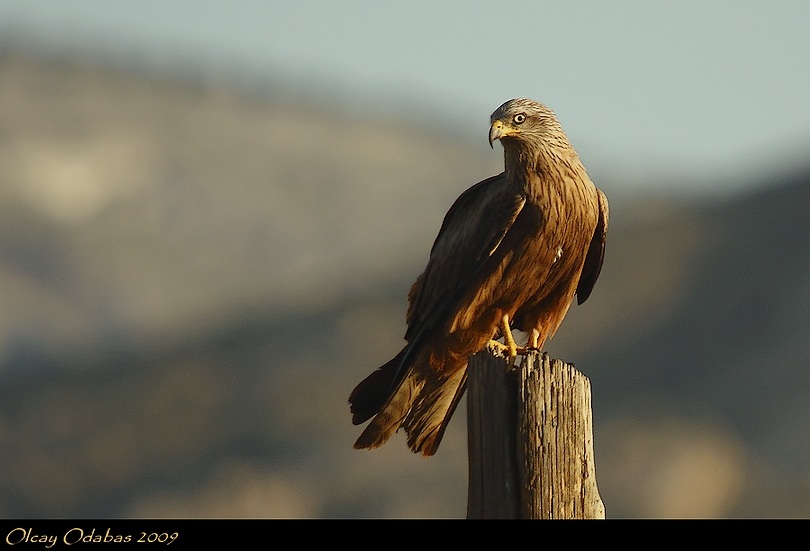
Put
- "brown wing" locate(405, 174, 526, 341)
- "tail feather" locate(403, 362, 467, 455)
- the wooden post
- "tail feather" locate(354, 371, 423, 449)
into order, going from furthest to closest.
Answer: "brown wing" locate(405, 174, 526, 341), "tail feather" locate(403, 362, 467, 455), "tail feather" locate(354, 371, 423, 449), the wooden post

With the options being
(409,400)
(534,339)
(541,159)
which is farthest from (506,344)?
(541,159)

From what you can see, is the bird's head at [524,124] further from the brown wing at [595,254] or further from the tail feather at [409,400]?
the tail feather at [409,400]

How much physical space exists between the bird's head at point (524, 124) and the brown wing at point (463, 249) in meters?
0.32

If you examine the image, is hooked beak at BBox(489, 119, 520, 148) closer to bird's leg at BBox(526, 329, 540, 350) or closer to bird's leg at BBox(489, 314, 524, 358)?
bird's leg at BBox(489, 314, 524, 358)

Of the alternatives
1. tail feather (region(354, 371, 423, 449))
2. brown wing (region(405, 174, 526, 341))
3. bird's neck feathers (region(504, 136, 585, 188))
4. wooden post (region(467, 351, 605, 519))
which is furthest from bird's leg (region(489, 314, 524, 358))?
wooden post (region(467, 351, 605, 519))

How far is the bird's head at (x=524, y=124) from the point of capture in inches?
387

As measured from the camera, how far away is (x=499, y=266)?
9.52m

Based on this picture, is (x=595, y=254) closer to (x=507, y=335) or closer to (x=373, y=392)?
(x=507, y=335)

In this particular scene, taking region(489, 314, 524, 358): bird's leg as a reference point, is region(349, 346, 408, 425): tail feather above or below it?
below

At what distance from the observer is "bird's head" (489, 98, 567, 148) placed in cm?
983

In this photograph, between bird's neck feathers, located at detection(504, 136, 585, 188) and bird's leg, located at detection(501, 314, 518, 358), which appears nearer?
bird's leg, located at detection(501, 314, 518, 358)

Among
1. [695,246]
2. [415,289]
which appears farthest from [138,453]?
[415,289]

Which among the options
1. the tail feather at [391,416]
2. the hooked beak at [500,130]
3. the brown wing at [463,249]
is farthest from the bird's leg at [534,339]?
the hooked beak at [500,130]
